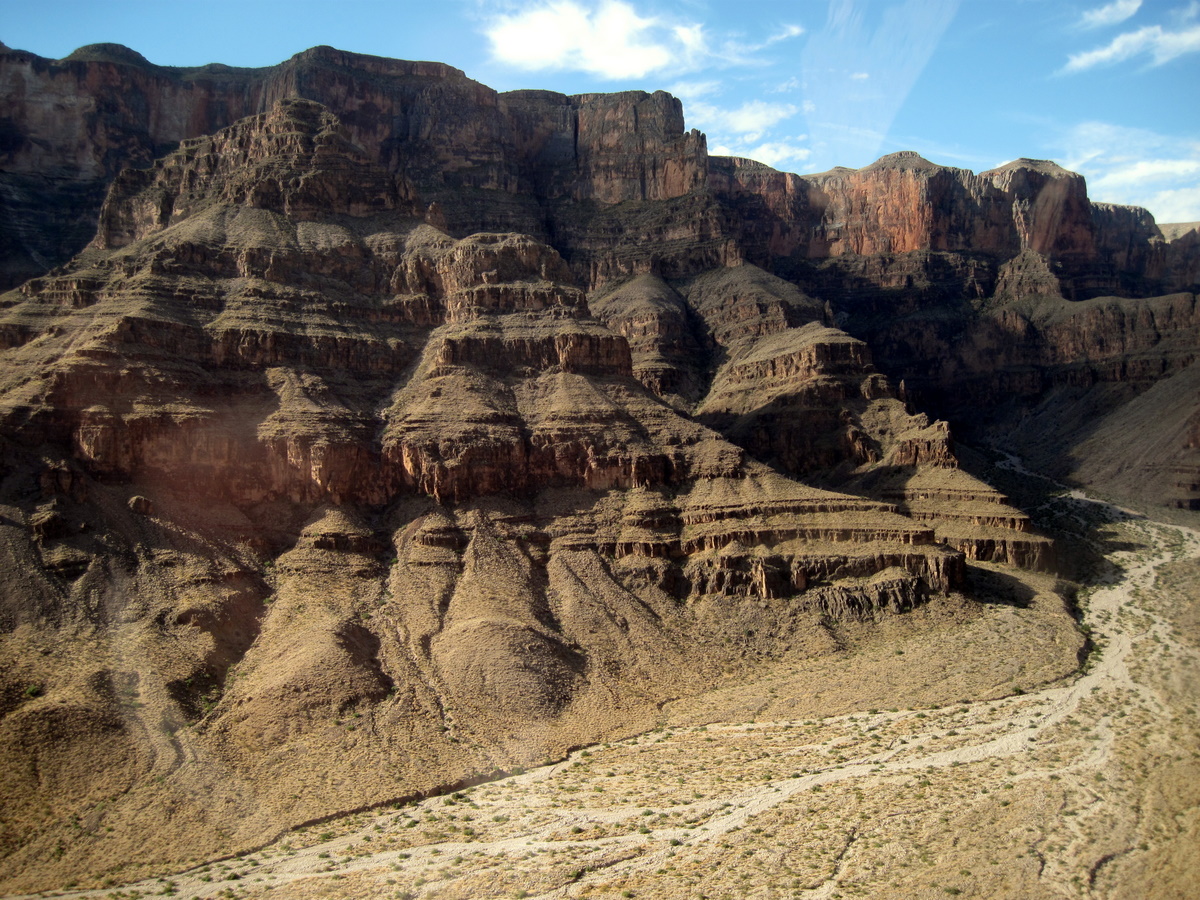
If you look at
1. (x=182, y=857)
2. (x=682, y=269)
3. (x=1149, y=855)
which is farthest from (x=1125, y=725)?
(x=682, y=269)

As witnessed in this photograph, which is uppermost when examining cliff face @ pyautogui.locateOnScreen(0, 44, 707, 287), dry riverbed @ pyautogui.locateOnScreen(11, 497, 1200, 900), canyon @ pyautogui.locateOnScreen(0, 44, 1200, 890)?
cliff face @ pyautogui.locateOnScreen(0, 44, 707, 287)

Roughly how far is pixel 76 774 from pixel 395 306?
57996mm

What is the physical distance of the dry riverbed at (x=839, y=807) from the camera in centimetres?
4762

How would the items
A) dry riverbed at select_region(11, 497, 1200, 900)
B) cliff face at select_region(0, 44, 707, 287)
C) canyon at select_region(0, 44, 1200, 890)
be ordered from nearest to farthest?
dry riverbed at select_region(11, 497, 1200, 900), canyon at select_region(0, 44, 1200, 890), cliff face at select_region(0, 44, 707, 287)

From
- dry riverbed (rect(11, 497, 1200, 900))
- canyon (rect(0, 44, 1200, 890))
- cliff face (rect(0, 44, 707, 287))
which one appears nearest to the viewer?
dry riverbed (rect(11, 497, 1200, 900))

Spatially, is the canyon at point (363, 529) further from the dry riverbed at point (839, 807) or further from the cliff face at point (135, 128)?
the cliff face at point (135, 128)

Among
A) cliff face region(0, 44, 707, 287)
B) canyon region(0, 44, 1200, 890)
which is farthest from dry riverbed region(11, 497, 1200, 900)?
cliff face region(0, 44, 707, 287)

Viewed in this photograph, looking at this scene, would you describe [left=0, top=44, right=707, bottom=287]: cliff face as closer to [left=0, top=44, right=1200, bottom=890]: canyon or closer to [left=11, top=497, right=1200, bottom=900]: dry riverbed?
[left=0, top=44, right=1200, bottom=890]: canyon

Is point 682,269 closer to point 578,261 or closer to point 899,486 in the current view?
point 578,261

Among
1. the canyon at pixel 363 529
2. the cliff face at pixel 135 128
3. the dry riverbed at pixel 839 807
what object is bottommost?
the dry riverbed at pixel 839 807

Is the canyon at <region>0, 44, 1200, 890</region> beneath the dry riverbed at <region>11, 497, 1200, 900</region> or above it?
above

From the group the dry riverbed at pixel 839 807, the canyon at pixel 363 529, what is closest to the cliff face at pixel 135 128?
the canyon at pixel 363 529

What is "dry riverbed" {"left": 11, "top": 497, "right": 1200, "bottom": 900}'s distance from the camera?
1875 inches

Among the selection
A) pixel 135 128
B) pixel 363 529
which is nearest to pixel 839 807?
pixel 363 529
